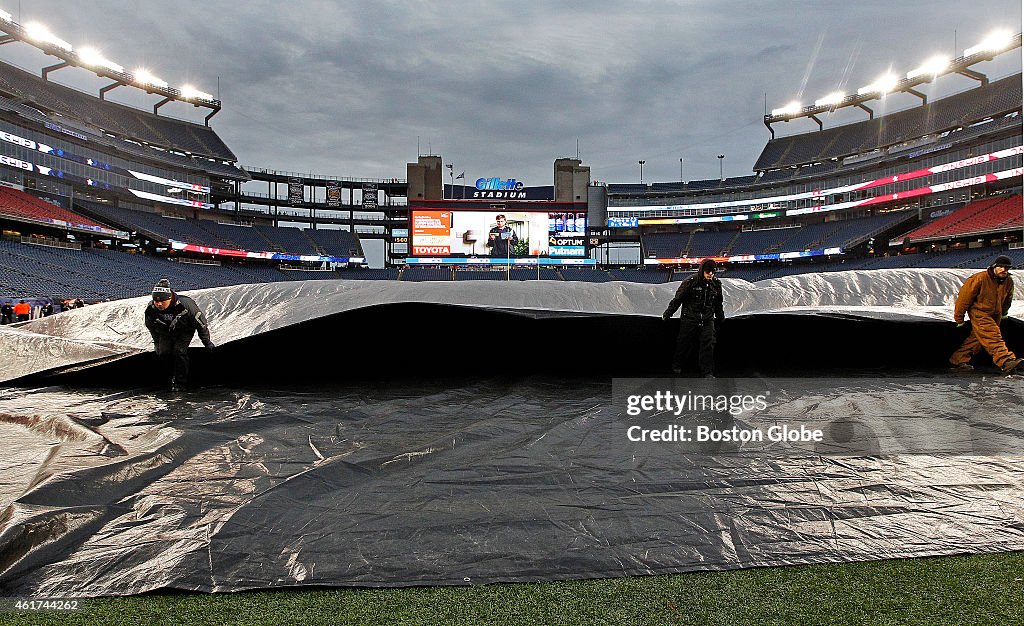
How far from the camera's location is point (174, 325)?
3.90 m

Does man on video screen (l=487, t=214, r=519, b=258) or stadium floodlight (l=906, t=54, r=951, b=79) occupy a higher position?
stadium floodlight (l=906, t=54, r=951, b=79)

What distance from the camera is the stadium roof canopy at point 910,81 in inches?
1152

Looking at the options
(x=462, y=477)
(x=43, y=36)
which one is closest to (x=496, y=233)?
(x=462, y=477)

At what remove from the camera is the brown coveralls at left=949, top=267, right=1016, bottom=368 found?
4094 mm

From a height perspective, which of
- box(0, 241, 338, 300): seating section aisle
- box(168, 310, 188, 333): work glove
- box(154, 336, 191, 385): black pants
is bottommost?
box(154, 336, 191, 385): black pants

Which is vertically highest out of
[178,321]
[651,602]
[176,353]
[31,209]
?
[31,209]

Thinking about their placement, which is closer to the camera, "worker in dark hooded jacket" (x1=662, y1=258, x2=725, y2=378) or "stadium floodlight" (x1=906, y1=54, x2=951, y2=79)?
"worker in dark hooded jacket" (x1=662, y1=258, x2=725, y2=378)

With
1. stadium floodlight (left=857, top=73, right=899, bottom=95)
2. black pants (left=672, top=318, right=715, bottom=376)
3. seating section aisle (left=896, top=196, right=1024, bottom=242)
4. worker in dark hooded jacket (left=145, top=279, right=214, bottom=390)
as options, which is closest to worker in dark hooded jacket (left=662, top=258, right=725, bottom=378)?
black pants (left=672, top=318, right=715, bottom=376)

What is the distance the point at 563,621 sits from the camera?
1.23 meters

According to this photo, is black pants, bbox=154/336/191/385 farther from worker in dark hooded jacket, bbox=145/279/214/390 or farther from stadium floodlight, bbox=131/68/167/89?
stadium floodlight, bbox=131/68/167/89

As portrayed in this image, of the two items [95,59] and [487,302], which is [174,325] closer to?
[487,302]

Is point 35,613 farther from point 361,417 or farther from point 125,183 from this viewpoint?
point 125,183

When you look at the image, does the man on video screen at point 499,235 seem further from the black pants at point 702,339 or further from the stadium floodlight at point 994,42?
the stadium floodlight at point 994,42

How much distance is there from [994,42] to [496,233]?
3335 cm
